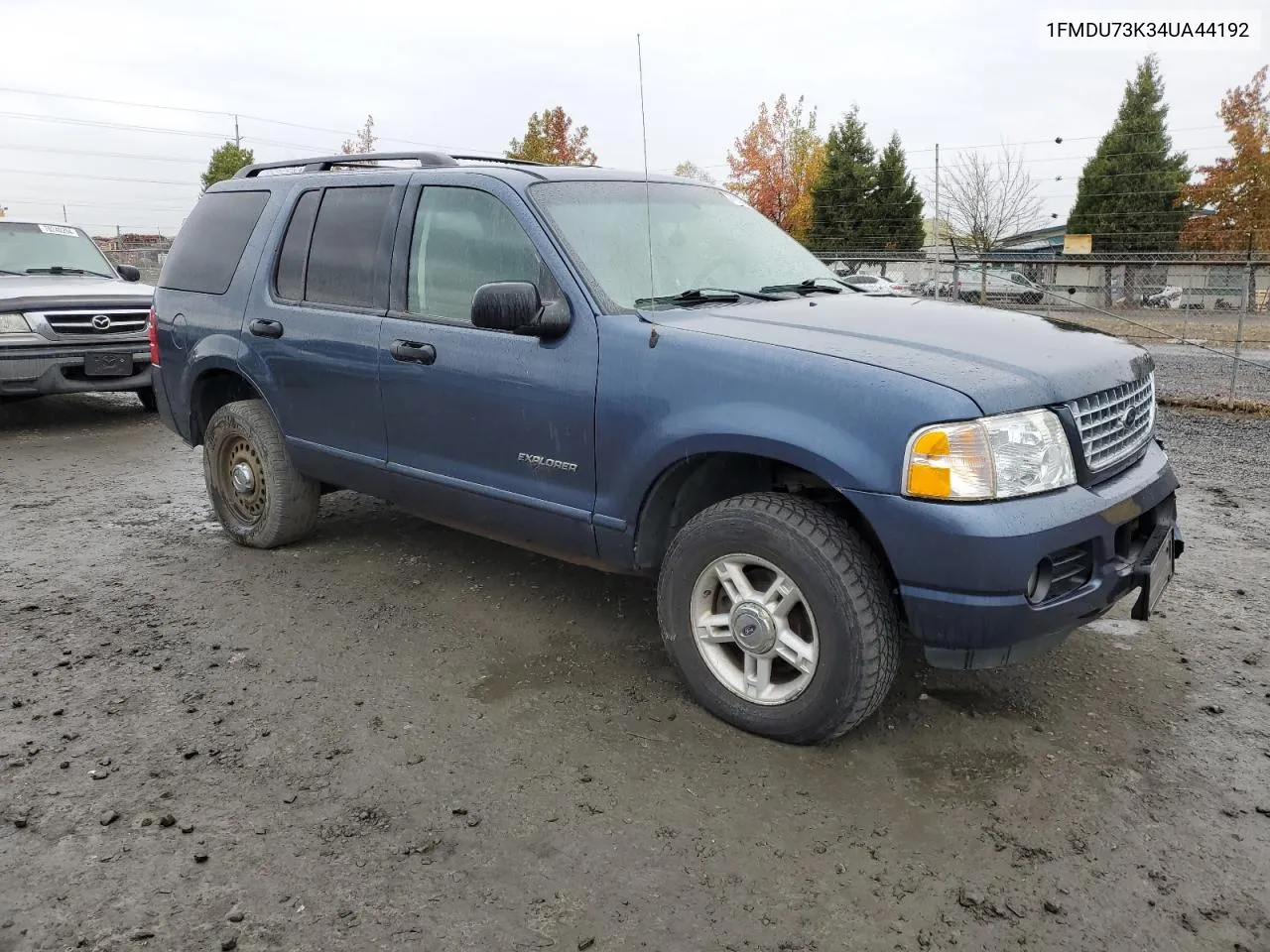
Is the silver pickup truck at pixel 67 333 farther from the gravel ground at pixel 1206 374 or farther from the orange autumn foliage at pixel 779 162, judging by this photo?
the orange autumn foliage at pixel 779 162

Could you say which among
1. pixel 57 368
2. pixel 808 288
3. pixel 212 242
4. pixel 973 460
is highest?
pixel 212 242

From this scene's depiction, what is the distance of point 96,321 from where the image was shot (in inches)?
344

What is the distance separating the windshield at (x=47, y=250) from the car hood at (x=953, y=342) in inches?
344

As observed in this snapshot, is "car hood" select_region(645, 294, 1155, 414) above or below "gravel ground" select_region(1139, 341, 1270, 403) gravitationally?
above

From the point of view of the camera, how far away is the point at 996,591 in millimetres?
2842

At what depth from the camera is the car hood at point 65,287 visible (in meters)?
8.66

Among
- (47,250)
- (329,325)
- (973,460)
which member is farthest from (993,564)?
(47,250)

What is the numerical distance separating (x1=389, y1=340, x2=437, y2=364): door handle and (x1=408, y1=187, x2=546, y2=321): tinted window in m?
0.15

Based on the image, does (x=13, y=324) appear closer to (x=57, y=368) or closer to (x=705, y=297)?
(x=57, y=368)

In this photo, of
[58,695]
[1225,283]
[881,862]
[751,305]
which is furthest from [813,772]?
[1225,283]

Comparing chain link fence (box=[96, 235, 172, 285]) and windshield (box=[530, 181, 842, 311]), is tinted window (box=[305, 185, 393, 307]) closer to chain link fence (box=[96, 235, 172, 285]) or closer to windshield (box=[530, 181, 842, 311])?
windshield (box=[530, 181, 842, 311])

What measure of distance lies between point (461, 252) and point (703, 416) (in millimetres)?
1467

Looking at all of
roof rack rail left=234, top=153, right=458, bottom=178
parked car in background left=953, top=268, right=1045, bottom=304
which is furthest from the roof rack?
parked car in background left=953, top=268, right=1045, bottom=304

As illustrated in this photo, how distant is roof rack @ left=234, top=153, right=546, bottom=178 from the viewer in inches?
177
